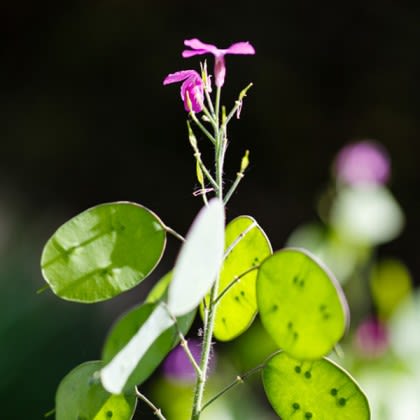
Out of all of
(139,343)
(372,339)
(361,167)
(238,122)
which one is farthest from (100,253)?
(238,122)

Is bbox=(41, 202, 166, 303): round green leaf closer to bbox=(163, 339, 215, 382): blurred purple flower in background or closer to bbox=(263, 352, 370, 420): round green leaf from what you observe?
bbox=(263, 352, 370, 420): round green leaf

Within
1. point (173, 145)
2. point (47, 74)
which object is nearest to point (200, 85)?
point (173, 145)

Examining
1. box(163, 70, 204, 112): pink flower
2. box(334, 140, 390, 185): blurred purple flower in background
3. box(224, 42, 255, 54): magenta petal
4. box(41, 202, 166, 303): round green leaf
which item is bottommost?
box(334, 140, 390, 185): blurred purple flower in background

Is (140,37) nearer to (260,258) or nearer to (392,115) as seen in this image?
(392,115)

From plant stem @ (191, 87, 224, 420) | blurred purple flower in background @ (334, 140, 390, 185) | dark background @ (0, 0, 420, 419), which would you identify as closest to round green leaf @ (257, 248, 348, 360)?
plant stem @ (191, 87, 224, 420)

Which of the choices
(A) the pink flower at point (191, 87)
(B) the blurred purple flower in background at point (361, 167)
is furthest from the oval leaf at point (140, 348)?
(B) the blurred purple flower in background at point (361, 167)

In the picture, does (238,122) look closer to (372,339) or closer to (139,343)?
(372,339)

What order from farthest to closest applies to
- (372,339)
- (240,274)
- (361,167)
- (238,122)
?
(238,122) < (361,167) < (372,339) < (240,274)
